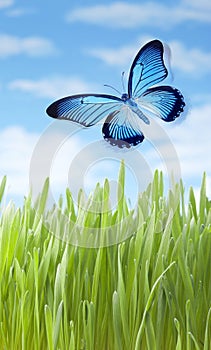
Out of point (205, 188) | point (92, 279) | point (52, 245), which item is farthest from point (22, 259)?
point (205, 188)

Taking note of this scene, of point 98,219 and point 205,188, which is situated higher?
point 205,188

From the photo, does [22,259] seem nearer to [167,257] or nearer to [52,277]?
[52,277]

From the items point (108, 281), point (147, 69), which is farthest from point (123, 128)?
point (108, 281)

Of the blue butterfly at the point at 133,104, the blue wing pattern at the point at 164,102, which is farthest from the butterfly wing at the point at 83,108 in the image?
the blue wing pattern at the point at 164,102

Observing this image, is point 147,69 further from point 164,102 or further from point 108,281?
point 108,281

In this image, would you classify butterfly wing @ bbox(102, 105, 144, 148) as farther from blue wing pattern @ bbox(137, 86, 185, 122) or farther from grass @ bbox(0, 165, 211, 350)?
grass @ bbox(0, 165, 211, 350)

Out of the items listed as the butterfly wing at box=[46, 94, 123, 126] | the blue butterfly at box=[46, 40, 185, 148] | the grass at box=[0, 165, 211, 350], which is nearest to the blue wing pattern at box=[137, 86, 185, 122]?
the blue butterfly at box=[46, 40, 185, 148]
